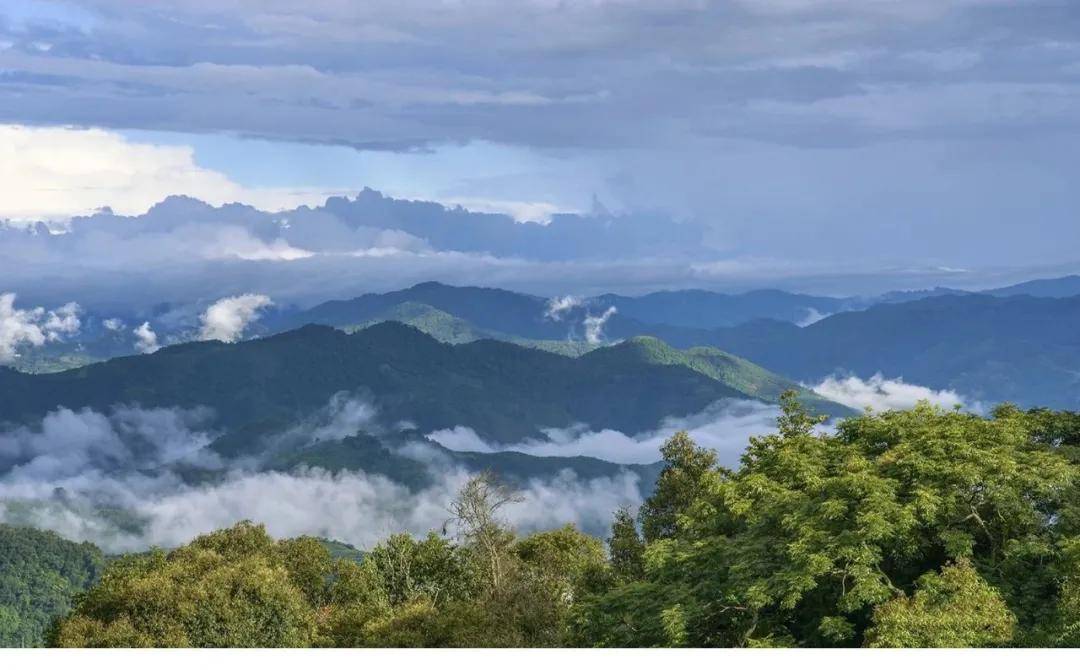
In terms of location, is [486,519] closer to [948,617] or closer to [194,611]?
[194,611]

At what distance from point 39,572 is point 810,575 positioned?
91.7 m

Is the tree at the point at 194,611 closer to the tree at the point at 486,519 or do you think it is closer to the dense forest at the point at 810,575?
the dense forest at the point at 810,575

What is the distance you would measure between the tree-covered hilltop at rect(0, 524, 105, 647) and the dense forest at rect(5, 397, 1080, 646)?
73.0 metres

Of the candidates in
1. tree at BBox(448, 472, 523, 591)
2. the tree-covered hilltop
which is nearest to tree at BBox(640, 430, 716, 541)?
tree at BBox(448, 472, 523, 591)

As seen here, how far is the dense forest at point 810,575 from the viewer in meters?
9.05

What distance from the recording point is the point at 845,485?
10.6 m

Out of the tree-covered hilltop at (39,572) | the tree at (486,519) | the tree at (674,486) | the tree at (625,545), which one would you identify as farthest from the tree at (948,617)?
the tree-covered hilltop at (39,572)

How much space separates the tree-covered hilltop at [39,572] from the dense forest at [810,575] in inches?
2875

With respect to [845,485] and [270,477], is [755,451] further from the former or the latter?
[270,477]

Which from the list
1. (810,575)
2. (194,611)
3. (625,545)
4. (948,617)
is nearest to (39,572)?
(625,545)

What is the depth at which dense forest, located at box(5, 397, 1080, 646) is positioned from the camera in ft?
29.7

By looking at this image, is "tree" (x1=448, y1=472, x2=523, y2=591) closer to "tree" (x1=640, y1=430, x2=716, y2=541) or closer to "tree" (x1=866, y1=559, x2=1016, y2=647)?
"tree" (x1=640, y1=430, x2=716, y2=541)

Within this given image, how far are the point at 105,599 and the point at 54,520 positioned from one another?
551ft

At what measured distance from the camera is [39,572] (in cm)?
8906
